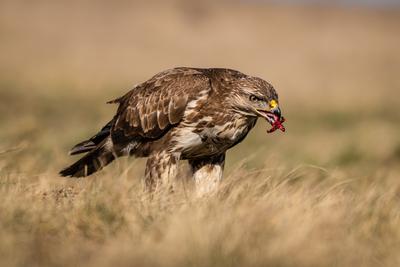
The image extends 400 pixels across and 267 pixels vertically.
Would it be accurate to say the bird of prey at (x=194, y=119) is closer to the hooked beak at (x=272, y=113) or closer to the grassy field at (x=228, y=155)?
the hooked beak at (x=272, y=113)

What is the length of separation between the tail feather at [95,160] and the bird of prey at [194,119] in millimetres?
187

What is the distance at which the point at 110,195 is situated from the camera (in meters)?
5.79

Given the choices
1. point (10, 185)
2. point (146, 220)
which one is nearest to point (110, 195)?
point (146, 220)

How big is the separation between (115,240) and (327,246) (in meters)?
1.24

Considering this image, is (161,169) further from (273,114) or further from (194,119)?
(273,114)

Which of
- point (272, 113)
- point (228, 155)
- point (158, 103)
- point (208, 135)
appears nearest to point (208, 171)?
point (208, 135)

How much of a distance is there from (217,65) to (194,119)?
1946 cm

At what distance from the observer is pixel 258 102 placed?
6977mm

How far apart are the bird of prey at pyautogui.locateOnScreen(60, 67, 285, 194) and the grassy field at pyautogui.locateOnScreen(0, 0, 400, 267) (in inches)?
8.7

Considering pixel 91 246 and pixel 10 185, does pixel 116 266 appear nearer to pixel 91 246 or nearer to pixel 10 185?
pixel 91 246

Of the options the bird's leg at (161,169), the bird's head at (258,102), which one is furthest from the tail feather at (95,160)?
the bird's head at (258,102)

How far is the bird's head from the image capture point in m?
6.93

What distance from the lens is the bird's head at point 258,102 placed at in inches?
273

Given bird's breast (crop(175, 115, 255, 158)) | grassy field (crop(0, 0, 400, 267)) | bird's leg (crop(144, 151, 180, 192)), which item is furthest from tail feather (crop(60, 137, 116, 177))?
bird's breast (crop(175, 115, 255, 158))
